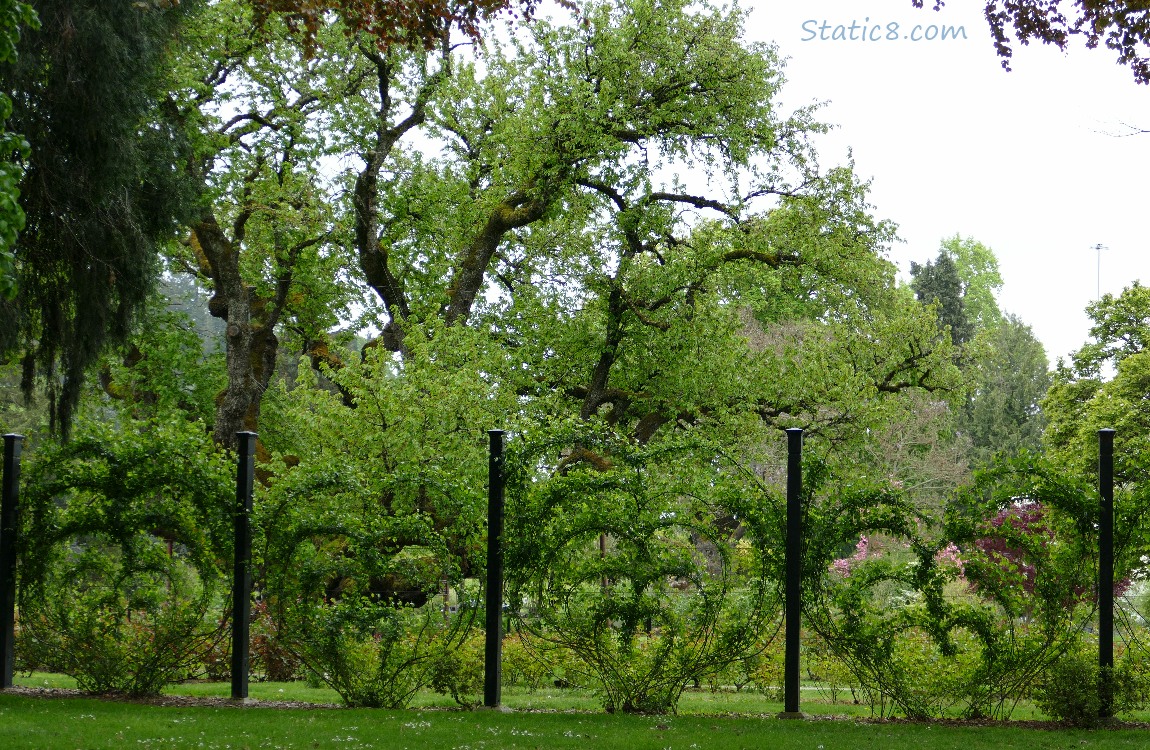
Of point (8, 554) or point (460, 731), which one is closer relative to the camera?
point (460, 731)

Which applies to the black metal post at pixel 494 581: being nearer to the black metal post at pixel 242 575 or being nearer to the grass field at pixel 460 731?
the grass field at pixel 460 731

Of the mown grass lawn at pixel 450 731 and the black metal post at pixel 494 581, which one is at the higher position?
the black metal post at pixel 494 581

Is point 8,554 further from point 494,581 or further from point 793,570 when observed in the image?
point 793,570

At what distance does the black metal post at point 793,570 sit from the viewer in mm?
7832

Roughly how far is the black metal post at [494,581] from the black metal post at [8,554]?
13.1ft

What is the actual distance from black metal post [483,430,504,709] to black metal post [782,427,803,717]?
2240 millimetres

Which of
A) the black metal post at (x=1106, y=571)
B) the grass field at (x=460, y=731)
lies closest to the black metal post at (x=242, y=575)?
the grass field at (x=460, y=731)

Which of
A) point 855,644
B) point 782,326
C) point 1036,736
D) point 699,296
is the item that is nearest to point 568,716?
point 855,644

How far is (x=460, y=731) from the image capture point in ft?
22.2

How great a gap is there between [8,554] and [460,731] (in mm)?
4503

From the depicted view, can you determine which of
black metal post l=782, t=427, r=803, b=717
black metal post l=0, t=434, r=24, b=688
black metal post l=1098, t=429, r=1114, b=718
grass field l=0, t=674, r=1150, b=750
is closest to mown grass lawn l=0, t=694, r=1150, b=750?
grass field l=0, t=674, r=1150, b=750

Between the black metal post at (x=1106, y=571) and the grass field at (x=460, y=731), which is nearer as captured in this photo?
the grass field at (x=460, y=731)

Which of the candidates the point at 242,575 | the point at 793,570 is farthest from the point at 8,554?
the point at 793,570

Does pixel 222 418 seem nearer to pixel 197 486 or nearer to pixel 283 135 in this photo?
pixel 283 135
